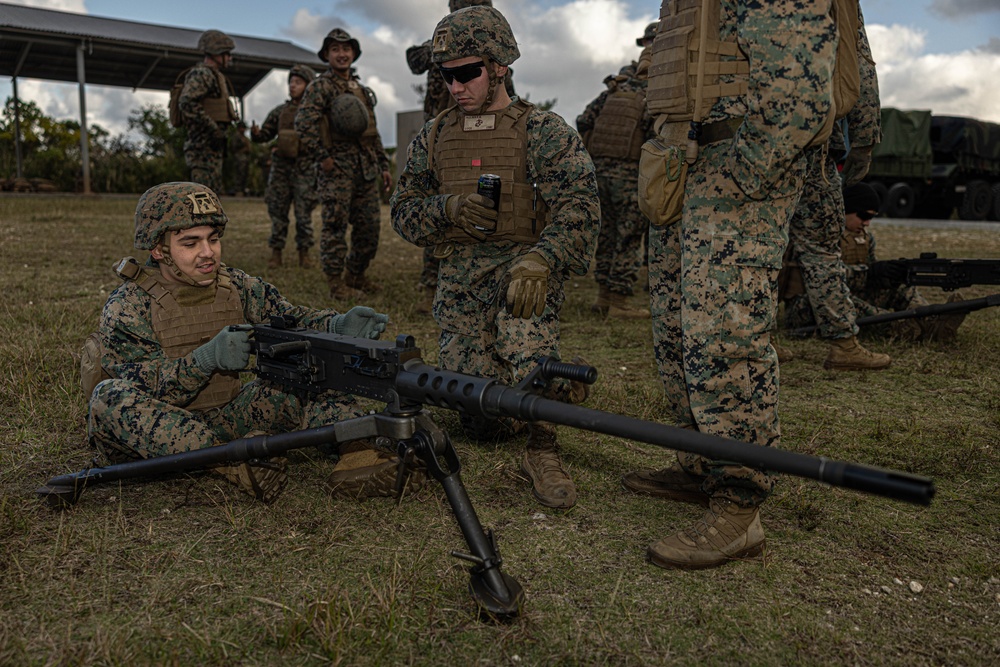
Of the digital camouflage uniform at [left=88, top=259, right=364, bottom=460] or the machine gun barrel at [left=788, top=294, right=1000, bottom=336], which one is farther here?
the machine gun barrel at [left=788, top=294, right=1000, bottom=336]

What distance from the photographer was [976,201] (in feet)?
74.9

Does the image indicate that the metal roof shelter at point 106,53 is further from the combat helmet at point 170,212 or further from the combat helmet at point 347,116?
the combat helmet at point 170,212

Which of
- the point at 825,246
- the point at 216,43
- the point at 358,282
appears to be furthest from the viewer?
the point at 216,43

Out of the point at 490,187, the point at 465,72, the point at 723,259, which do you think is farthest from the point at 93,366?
the point at 723,259

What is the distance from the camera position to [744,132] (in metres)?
2.64

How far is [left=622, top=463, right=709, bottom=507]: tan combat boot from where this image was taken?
3.45 meters

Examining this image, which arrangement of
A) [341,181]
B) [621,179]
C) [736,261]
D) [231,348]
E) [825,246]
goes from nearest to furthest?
[736,261]
[231,348]
[825,246]
[621,179]
[341,181]

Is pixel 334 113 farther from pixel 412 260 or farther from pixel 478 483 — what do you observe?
pixel 478 483

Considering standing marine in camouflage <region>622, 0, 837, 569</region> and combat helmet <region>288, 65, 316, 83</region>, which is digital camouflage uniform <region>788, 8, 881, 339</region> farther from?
combat helmet <region>288, 65, 316, 83</region>

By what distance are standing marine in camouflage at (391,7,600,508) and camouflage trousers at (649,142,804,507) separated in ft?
2.62

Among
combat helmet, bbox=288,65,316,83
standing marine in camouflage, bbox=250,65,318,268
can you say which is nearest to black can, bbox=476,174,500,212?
standing marine in camouflage, bbox=250,65,318,268

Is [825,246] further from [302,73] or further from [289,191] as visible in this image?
[302,73]

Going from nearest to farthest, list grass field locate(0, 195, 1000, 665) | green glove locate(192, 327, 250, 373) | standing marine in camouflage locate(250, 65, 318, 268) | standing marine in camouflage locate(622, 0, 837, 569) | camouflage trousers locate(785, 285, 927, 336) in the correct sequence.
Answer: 1. grass field locate(0, 195, 1000, 665)
2. standing marine in camouflage locate(622, 0, 837, 569)
3. green glove locate(192, 327, 250, 373)
4. camouflage trousers locate(785, 285, 927, 336)
5. standing marine in camouflage locate(250, 65, 318, 268)

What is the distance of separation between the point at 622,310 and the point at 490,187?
14.2 ft
